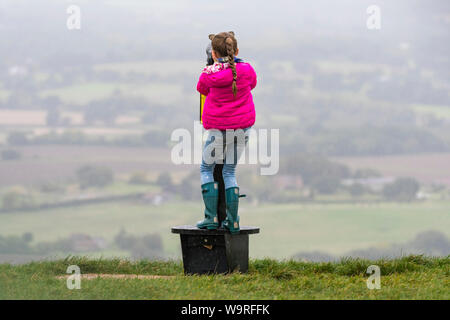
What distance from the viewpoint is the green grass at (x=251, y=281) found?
20.6 feet

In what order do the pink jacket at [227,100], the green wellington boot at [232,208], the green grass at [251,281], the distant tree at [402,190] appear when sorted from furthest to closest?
the distant tree at [402,190]
the green wellington boot at [232,208]
the pink jacket at [227,100]
the green grass at [251,281]

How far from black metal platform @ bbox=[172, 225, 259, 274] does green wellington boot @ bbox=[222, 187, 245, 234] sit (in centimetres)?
7

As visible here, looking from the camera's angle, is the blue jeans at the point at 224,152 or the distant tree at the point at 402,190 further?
the distant tree at the point at 402,190

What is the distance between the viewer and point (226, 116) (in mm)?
7152

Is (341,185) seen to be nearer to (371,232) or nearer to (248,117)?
(371,232)

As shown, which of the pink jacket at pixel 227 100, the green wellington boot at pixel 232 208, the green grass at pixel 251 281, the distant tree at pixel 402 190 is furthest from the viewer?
the distant tree at pixel 402 190

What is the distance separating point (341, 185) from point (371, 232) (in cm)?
832

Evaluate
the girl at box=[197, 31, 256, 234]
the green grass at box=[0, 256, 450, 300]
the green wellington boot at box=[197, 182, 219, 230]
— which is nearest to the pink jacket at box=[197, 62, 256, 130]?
the girl at box=[197, 31, 256, 234]

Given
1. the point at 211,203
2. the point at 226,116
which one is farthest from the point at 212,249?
the point at 226,116

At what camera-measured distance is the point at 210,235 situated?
24.3 feet

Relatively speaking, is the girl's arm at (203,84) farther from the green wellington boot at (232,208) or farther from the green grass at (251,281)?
the green grass at (251,281)

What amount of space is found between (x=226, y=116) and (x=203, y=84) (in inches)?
15.3

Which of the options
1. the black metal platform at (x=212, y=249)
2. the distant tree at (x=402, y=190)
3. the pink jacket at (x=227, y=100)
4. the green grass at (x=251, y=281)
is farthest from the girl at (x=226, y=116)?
the distant tree at (x=402, y=190)

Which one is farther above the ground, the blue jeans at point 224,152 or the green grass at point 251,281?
the blue jeans at point 224,152
